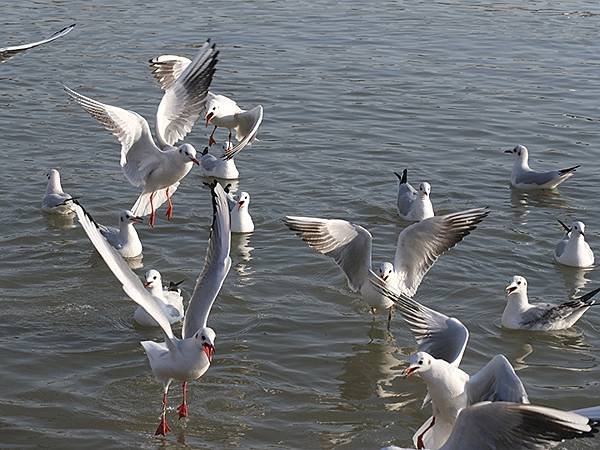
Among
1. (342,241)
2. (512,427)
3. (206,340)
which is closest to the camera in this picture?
(512,427)

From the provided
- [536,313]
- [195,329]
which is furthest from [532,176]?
[195,329]

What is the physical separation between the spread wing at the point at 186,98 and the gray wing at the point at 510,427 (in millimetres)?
6297

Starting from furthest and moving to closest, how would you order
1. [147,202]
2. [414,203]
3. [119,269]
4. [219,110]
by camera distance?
[219,110]
[414,203]
[147,202]
[119,269]

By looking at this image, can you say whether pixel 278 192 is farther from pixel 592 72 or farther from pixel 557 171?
pixel 592 72

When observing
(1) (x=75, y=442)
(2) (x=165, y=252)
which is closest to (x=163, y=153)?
(2) (x=165, y=252)

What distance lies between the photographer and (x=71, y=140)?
16344mm

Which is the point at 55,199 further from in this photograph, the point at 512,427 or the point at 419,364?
the point at 512,427

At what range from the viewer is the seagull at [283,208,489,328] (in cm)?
1069

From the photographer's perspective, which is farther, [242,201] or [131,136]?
[242,201]

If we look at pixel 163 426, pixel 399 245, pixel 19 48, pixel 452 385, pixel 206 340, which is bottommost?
pixel 163 426

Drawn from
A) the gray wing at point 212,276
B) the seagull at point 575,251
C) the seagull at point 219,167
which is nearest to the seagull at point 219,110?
the seagull at point 219,167

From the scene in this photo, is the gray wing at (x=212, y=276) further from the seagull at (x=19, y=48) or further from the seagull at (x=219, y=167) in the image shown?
the seagull at (x=219, y=167)

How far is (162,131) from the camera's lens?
12.8m

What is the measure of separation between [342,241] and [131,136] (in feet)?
9.26
